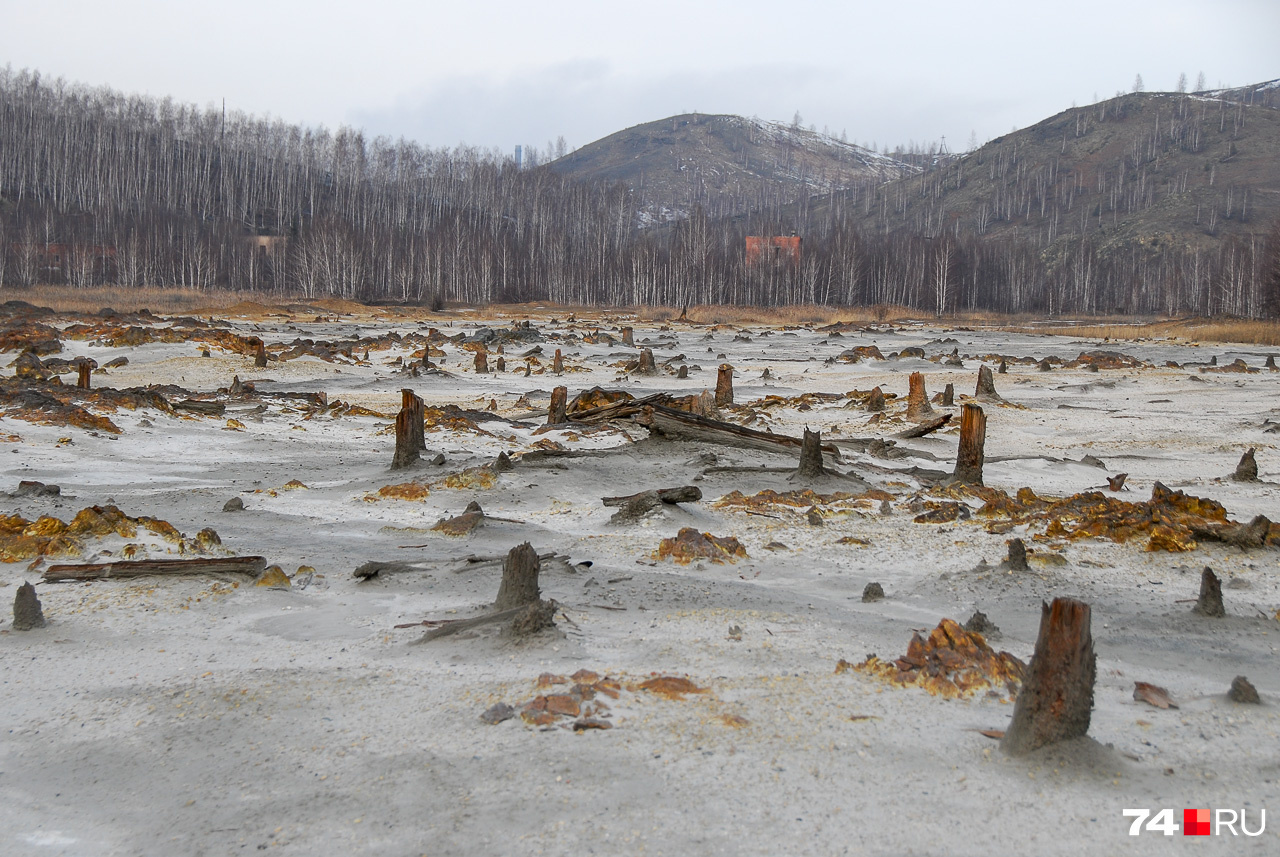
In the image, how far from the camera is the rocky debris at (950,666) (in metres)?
4.09

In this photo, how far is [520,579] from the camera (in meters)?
5.02

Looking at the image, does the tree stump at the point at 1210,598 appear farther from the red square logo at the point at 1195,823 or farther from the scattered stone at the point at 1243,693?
the red square logo at the point at 1195,823

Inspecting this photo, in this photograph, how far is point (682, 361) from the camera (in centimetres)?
2505

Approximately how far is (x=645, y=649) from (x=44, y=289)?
213 feet

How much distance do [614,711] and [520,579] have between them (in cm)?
134

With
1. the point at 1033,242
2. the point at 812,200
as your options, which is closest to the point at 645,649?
the point at 1033,242

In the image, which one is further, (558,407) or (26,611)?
(558,407)

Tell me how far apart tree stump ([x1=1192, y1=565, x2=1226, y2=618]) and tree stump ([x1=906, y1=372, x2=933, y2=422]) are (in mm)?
8776

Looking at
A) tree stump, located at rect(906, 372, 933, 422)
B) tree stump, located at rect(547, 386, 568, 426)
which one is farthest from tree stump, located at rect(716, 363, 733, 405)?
tree stump, located at rect(547, 386, 568, 426)

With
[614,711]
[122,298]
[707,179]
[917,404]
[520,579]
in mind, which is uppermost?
[707,179]

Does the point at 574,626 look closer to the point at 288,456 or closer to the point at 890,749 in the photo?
the point at 890,749

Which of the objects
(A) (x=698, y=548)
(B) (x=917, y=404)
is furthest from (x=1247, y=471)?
(A) (x=698, y=548)

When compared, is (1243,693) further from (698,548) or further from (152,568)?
(152,568)

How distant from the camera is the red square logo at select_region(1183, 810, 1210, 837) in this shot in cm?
299
